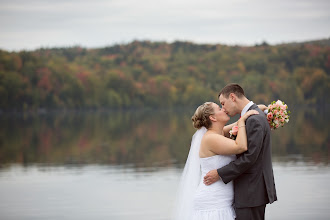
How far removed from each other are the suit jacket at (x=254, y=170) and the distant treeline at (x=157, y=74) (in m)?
104

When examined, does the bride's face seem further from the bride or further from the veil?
the veil

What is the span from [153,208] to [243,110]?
5644mm

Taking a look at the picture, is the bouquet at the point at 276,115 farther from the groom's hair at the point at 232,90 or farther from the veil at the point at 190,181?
the veil at the point at 190,181

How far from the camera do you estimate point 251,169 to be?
4.86m

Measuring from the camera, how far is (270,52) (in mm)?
143250

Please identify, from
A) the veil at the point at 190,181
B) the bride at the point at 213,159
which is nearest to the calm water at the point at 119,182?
the veil at the point at 190,181

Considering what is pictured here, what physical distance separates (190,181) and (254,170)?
811 mm

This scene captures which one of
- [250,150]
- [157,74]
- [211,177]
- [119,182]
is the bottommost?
[119,182]

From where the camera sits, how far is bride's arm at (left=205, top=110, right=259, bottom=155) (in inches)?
189

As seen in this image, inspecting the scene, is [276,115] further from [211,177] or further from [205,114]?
[211,177]

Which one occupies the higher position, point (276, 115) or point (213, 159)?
point (276, 115)

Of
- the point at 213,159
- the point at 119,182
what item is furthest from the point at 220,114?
the point at 119,182

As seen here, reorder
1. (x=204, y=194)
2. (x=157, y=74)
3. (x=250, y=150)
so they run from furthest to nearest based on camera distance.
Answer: (x=157, y=74) < (x=204, y=194) < (x=250, y=150)

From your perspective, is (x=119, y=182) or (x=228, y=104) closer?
(x=228, y=104)
